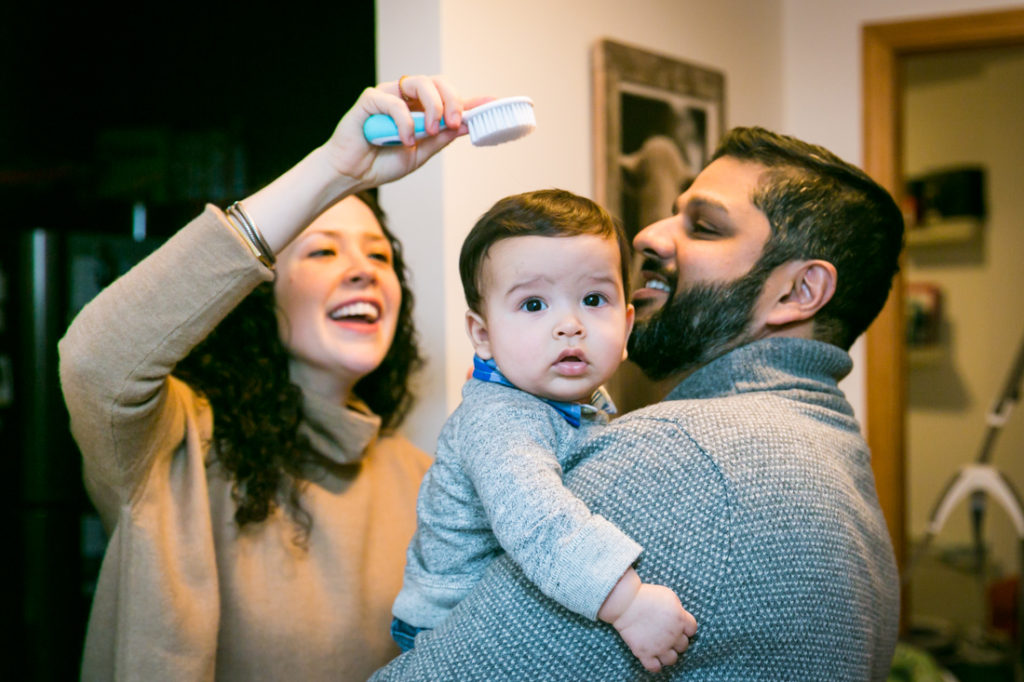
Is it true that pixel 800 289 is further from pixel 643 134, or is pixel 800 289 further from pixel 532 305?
pixel 643 134

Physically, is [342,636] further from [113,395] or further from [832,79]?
[832,79]

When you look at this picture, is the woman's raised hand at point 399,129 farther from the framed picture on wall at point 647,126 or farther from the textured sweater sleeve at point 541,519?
the framed picture on wall at point 647,126

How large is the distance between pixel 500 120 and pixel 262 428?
0.72m

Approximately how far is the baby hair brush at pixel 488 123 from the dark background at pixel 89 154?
2.13 ft

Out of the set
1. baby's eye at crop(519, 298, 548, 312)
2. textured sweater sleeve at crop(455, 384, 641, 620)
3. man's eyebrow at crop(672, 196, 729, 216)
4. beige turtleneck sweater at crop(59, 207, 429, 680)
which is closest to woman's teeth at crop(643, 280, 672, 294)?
man's eyebrow at crop(672, 196, 729, 216)

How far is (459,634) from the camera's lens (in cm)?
98

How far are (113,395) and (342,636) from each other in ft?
1.88

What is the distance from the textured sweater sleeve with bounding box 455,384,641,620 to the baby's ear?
0.14 m

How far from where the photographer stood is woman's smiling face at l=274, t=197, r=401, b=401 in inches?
59.3

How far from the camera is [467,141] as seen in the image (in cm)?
A: 182

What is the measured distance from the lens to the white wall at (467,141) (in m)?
1.79

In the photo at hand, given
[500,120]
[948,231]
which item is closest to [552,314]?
[500,120]

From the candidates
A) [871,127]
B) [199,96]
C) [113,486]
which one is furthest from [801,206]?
[871,127]

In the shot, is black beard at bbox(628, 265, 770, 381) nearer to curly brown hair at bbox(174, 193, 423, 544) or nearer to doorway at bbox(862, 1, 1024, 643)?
curly brown hair at bbox(174, 193, 423, 544)
